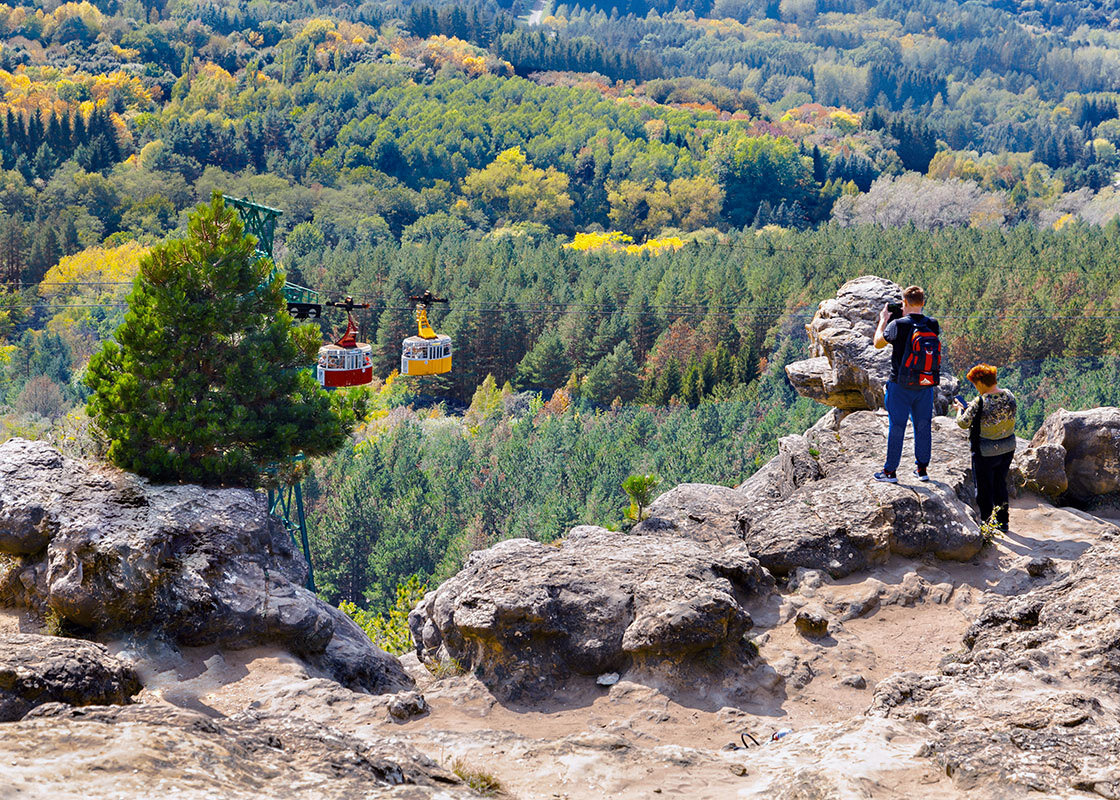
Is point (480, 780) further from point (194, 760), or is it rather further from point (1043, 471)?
point (1043, 471)

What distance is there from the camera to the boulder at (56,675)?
6.82 m

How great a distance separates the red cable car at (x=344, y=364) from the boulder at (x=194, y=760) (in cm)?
883

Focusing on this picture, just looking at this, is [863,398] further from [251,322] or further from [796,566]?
[251,322]

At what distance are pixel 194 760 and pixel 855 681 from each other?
529 centimetres

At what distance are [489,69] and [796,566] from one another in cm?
17094

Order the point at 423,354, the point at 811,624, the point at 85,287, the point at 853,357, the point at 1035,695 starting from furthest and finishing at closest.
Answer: the point at 85,287 < the point at 423,354 < the point at 853,357 < the point at 811,624 < the point at 1035,695

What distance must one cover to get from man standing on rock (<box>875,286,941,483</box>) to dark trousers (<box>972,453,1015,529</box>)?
51cm

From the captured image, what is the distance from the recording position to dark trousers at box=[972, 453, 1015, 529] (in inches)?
425

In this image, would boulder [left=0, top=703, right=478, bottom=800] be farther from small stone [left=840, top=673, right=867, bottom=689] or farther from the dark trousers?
the dark trousers

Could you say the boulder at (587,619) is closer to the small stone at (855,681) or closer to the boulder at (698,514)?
the small stone at (855,681)

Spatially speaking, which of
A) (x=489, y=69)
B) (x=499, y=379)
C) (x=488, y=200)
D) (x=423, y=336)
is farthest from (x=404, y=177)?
(x=423, y=336)

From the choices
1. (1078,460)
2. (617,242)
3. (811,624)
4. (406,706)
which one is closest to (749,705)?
(811,624)

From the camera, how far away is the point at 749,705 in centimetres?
812

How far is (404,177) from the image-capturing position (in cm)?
13662
